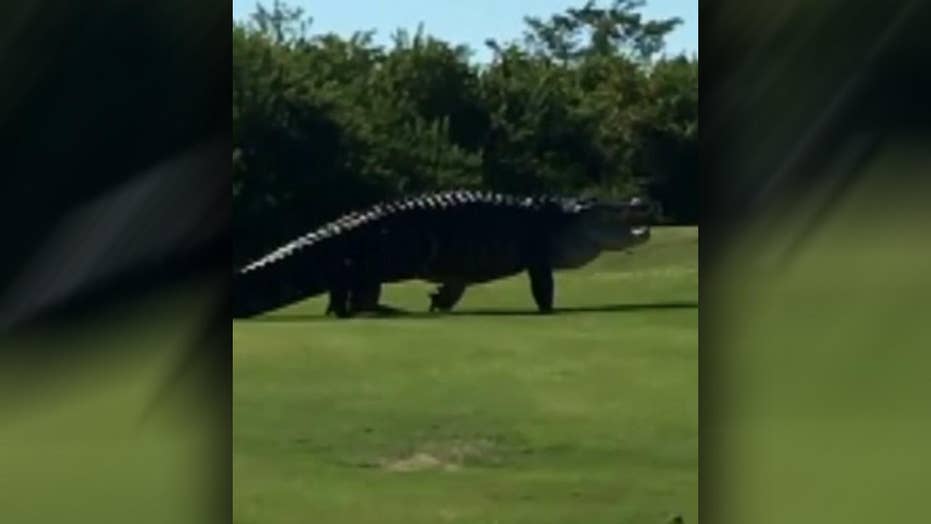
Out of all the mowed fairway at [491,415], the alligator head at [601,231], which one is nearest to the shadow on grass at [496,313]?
the mowed fairway at [491,415]

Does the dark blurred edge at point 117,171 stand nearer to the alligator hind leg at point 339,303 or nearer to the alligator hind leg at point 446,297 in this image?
the alligator hind leg at point 339,303

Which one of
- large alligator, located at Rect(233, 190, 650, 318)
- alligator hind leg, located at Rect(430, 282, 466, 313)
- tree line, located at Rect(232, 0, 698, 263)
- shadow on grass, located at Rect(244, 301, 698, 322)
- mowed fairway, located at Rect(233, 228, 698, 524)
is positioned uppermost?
tree line, located at Rect(232, 0, 698, 263)

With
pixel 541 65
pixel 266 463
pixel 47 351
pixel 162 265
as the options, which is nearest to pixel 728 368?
pixel 541 65

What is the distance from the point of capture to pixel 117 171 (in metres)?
3.20

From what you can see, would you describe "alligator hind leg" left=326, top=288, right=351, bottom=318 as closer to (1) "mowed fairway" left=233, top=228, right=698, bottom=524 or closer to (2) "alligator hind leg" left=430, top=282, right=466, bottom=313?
(1) "mowed fairway" left=233, top=228, right=698, bottom=524

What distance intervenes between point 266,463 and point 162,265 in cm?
49

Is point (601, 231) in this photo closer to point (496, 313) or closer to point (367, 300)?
point (496, 313)

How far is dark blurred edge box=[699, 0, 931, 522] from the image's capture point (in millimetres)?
3137

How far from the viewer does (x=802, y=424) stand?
3166 millimetres

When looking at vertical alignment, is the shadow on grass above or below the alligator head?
below

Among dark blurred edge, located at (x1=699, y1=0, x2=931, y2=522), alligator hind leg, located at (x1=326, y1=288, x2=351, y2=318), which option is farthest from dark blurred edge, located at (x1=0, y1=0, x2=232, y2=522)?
dark blurred edge, located at (x1=699, y1=0, x2=931, y2=522)

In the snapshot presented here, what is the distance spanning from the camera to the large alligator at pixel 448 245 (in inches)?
130

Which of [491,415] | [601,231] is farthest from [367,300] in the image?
[601,231]

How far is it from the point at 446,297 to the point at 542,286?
0.22 metres
